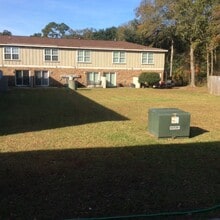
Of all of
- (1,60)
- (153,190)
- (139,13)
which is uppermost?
(139,13)

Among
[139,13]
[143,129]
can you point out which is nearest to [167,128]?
[143,129]

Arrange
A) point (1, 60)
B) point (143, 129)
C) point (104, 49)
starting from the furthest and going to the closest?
point (104, 49) < point (1, 60) < point (143, 129)

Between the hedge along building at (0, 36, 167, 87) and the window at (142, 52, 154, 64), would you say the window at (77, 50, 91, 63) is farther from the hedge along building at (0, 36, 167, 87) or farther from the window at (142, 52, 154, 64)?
the window at (142, 52, 154, 64)


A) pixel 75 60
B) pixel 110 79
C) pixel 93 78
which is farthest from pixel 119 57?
pixel 75 60

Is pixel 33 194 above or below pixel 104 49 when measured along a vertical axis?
below

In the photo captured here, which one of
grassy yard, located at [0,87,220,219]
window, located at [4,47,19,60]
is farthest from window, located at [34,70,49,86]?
grassy yard, located at [0,87,220,219]

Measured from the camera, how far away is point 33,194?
20.0 ft

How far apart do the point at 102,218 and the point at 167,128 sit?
5825 millimetres

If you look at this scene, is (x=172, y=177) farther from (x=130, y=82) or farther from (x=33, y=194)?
(x=130, y=82)

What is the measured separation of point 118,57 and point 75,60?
4927 millimetres

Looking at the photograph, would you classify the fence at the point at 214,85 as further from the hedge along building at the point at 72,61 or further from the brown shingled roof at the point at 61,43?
the brown shingled roof at the point at 61,43

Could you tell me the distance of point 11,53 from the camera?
129ft

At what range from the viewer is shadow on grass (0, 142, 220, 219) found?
559 centimetres

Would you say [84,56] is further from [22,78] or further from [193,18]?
[193,18]
